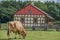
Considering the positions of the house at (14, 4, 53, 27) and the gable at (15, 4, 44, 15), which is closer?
the house at (14, 4, 53, 27)

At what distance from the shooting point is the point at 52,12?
75.9m

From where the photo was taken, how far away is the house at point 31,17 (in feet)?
153

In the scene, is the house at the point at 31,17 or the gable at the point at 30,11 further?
the gable at the point at 30,11

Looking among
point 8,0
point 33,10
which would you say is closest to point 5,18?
point 33,10

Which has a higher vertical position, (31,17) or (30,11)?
(30,11)

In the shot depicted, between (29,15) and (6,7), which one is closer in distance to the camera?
(29,15)

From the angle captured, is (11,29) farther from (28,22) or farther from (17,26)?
(28,22)

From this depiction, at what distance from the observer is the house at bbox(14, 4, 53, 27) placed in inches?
1835

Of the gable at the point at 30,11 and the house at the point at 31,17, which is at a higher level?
the gable at the point at 30,11

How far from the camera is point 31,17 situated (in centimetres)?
4831

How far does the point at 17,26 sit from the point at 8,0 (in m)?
69.7

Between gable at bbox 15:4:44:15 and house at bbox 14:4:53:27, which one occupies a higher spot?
gable at bbox 15:4:44:15

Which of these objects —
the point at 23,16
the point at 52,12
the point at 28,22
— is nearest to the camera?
the point at 28,22

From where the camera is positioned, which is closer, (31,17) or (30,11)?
(31,17)
